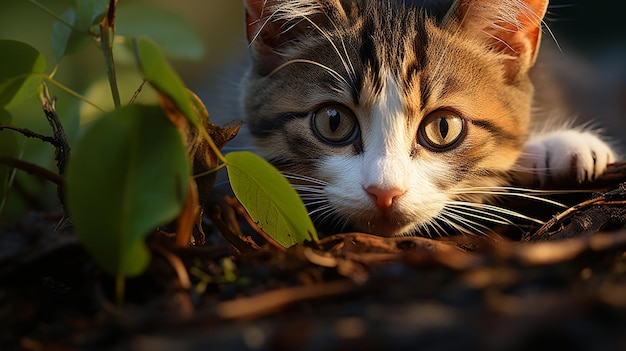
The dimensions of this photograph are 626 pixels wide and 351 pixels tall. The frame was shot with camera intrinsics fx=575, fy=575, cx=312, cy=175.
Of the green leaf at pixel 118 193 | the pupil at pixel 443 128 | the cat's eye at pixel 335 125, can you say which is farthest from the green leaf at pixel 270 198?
the pupil at pixel 443 128

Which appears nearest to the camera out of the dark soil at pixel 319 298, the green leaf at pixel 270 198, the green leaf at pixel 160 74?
the dark soil at pixel 319 298

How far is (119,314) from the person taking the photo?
534 millimetres

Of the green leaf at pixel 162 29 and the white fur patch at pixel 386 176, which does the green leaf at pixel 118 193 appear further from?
the green leaf at pixel 162 29

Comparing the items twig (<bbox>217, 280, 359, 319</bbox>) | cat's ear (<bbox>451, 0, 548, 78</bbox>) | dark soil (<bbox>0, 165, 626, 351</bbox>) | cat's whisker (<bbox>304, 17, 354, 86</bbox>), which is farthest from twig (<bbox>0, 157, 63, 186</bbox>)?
cat's ear (<bbox>451, 0, 548, 78</bbox>)

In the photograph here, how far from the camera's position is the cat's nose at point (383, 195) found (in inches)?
37.9

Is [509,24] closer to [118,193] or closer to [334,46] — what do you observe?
[334,46]

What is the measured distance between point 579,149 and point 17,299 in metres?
1.03

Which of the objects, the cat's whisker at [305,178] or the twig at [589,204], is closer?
the twig at [589,204]

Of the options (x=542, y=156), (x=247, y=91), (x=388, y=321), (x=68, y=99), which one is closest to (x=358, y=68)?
(x=247, y=91)

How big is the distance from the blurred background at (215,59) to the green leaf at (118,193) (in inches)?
20.4

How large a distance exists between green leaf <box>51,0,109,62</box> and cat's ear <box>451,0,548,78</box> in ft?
2.35

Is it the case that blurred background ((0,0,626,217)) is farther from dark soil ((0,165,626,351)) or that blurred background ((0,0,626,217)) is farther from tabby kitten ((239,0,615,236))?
dark soil ((0,165,626,351))

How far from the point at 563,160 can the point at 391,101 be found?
0.39 meters

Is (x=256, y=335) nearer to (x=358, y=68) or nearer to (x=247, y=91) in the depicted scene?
(x=358, y=68)
